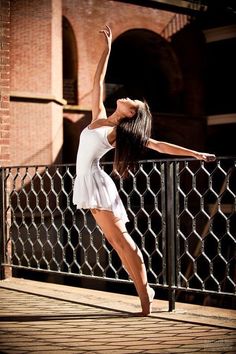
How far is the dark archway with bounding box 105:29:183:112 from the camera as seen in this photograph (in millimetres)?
19625

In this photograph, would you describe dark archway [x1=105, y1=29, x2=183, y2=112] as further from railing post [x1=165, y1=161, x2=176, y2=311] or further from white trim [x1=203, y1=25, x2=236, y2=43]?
railing post [x1=165, y1=161, x2=176, y2=311]


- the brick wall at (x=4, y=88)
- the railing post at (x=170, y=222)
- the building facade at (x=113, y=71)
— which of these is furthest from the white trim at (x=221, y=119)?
the railing post at (x=170, y=222)

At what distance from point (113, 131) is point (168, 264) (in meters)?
1.21

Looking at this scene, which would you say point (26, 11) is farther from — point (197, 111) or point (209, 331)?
point (209, 331)

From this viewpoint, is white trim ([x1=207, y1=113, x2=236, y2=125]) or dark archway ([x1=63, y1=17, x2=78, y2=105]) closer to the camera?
dark archway ([x1=63, y1=17, x2=78, y2=105])

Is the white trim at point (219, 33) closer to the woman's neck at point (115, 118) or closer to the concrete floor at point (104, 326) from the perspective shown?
the concrete floor at point (104, 326)

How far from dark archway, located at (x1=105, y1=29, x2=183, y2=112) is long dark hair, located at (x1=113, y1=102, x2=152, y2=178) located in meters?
15.6

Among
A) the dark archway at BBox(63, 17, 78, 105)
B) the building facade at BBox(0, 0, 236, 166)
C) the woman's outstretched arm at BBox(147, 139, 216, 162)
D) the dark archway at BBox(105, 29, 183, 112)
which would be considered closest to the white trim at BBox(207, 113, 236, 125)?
the building facade at BBox(0, 0, 236, 166)

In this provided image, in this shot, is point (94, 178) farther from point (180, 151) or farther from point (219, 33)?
point (219, 33)

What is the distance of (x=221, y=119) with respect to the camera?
19656 millimetres

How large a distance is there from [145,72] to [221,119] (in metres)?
3.44

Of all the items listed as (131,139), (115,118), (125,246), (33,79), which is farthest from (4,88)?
(33,79)

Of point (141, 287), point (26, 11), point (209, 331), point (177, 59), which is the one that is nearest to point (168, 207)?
point (141, 287)

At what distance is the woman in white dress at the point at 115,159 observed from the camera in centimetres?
361
